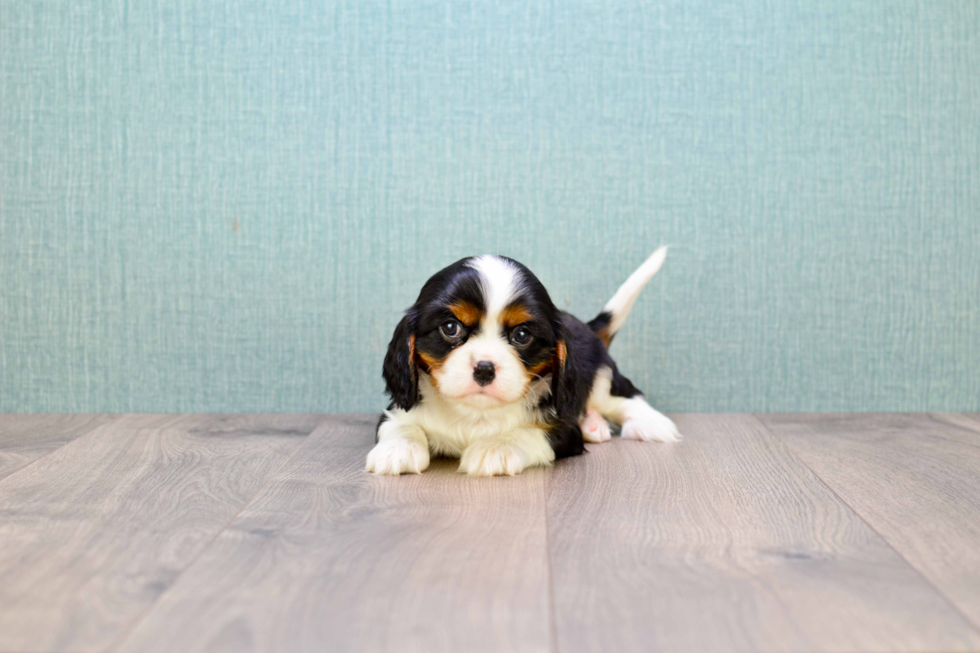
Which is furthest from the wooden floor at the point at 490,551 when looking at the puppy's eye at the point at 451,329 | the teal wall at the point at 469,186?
the teal wall at the point at 469,186

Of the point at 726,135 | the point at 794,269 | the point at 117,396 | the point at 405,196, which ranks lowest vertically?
the point at 117,396

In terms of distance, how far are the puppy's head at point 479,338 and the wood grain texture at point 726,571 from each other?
0.28m

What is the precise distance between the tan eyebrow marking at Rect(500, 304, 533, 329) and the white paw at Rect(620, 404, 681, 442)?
706 mm

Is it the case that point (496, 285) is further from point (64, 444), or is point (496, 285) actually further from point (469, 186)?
point (64, 444)

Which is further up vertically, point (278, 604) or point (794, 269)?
point (794, 269)

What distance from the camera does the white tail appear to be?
99.4 inches

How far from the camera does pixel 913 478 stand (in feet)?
6.15

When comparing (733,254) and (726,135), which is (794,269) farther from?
(726,135)

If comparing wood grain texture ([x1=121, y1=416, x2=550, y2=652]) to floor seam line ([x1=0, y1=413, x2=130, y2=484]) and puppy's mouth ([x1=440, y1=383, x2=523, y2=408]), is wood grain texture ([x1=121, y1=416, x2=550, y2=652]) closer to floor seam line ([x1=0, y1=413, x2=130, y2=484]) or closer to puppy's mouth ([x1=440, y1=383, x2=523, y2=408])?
puppy's mouth ([x1=440, y1=383, x2=523, y2=408])

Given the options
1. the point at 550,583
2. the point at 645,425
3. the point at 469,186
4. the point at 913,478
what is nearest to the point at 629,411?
the point at 645,425

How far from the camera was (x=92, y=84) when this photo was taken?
2707 mm

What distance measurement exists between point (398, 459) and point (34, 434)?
1238 millimetres

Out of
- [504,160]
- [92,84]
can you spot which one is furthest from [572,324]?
[92,84]

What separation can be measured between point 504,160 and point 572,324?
28.2 inches
